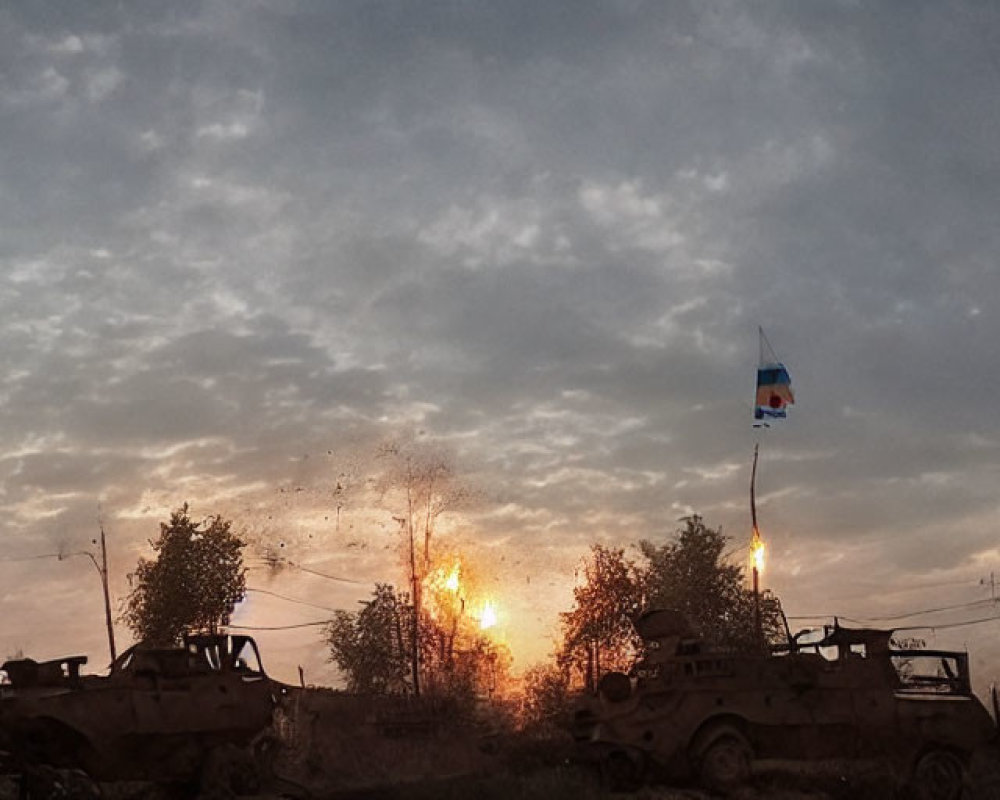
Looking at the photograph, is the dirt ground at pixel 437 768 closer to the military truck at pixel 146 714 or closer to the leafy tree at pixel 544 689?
the military truck at pixel 146 714

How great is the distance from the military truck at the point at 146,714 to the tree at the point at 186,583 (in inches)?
1385

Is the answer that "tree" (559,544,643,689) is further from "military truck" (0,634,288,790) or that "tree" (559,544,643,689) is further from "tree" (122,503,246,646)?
"military truck" (0,634,288,790)

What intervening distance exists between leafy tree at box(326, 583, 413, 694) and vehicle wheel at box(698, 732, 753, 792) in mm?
43684

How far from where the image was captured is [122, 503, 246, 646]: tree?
55.2m

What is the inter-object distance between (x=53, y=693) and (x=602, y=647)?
136 ft

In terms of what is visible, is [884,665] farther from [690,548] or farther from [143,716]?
[690,548]

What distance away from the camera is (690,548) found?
57.7m

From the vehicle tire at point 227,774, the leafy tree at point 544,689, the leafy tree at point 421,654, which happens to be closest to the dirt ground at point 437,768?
the vehicle tire at point 227,774

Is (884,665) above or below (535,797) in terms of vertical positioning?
above

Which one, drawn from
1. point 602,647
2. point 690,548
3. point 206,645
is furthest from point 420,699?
point 206,645

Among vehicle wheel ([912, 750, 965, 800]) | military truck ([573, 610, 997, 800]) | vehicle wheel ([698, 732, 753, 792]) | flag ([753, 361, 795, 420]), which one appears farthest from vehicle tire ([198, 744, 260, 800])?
flag ([753, 361, 795, 420])

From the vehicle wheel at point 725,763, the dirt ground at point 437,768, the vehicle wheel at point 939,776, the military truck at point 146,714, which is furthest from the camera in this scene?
the vehicle wheel at point 939,776

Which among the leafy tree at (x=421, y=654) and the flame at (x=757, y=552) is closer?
the flame at (x=757, y=552)

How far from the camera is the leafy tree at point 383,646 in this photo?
64.9 m
